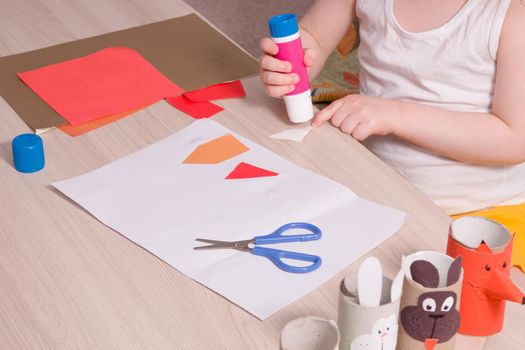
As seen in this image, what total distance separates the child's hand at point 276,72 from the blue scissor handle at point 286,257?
291 mm

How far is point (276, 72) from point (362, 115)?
0.13m

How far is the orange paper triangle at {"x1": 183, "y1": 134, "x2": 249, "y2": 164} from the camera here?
1.06m

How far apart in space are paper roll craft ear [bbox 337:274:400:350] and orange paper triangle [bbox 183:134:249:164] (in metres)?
0.40

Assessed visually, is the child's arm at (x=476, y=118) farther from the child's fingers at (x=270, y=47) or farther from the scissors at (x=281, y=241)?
the scissors at (x=281, y=241)

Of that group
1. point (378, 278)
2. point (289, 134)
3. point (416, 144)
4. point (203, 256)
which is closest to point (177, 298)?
point (203, 256)

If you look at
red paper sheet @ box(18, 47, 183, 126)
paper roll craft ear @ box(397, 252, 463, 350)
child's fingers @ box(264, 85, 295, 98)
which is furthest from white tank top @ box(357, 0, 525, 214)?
paper roll craft ear @ box(397, 252, 463, 350)

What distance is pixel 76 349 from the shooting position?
77cm

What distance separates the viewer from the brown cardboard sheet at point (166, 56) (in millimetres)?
1193

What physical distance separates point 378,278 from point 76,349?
0.98 ft

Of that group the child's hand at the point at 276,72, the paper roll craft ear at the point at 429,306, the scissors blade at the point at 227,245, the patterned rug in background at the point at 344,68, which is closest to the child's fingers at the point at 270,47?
the child's hand at the point at 276,72

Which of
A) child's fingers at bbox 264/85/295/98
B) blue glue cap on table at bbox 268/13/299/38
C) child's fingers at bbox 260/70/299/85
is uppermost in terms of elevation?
blue glue cap on table at bbox 268/13/299/38

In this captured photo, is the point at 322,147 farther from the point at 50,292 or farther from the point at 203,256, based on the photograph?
the point at 50,292

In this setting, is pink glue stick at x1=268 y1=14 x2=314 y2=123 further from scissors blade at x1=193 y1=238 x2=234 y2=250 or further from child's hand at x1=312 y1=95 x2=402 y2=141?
scissors blade at x1=193 y1=238 x2=234 y2=250

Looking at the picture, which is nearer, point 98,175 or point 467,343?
point 467,343
